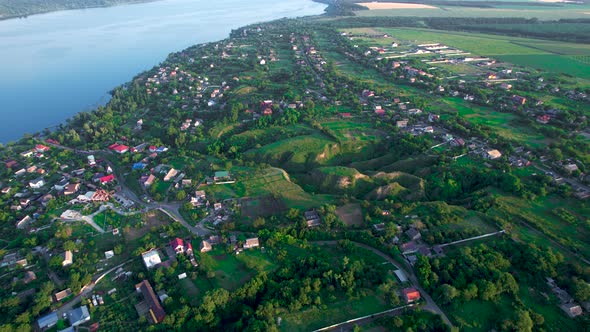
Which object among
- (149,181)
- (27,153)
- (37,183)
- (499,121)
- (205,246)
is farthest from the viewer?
(499,121)

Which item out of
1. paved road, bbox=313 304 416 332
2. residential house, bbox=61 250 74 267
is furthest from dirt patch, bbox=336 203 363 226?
residential house, bbox=61 250 74 267

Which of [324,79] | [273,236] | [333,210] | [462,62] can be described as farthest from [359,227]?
[462,62]

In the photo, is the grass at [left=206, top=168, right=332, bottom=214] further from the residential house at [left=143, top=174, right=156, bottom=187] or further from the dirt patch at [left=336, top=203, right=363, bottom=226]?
the residential house at [left=143, top=174, right=156, bottom=187]

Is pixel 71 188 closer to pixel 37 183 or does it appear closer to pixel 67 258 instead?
pixel 37 183

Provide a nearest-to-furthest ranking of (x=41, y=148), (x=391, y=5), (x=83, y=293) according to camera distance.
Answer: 1. (x=83, y=293)
2. (x=41, y=148)
3. (x=391, y=5)

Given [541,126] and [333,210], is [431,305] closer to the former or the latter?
[333,210]

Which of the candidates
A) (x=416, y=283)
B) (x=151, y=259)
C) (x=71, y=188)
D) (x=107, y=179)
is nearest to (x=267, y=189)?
(x=151, y=259)
